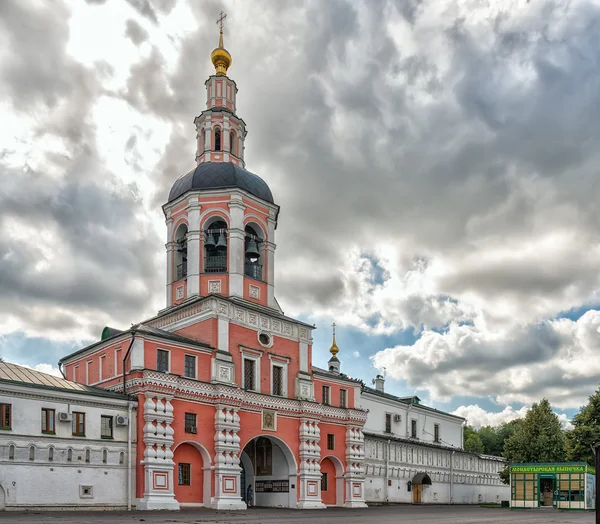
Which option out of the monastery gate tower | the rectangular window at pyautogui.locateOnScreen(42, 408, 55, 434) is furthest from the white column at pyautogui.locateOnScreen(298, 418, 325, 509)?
the rectangular window at pyautogui.locateOnScreen(42, 408, 55, 434)

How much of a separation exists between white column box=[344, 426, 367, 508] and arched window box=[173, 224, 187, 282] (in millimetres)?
13760

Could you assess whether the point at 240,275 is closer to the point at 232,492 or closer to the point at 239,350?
the point at 239,350

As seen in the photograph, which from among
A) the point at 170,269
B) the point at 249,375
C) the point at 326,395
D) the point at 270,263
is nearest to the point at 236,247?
the point at 270,263

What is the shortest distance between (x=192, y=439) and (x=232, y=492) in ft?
11.1

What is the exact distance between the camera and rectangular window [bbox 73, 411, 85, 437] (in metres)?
29.9

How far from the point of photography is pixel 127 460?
3134 centimetres

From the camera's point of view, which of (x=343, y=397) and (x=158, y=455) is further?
(x=343, y=397)

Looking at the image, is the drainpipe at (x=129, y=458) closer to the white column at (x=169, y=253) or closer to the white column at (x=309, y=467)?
the white column at (x=169, y=253)

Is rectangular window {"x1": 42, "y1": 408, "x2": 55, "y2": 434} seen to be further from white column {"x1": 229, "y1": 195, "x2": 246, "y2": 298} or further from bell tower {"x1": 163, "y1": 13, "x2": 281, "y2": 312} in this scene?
white column {"x1": 229, "y1": 195, "x2": 246, "y2": 298}

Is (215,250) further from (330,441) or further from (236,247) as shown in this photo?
(330,441)

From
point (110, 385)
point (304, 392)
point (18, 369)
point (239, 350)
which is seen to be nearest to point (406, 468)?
point (304, 392)

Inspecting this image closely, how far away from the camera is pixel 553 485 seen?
144 ft

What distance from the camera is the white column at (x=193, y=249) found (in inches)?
1523

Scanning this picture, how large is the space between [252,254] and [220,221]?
2692mm
